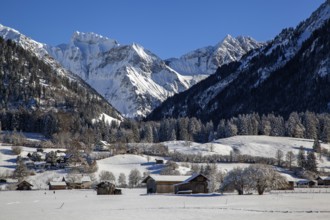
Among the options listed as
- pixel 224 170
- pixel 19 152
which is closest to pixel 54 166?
pixel 19 152

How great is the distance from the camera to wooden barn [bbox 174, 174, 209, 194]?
102800 mm

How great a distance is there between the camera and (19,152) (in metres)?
186

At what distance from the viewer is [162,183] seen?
108562 millimetres

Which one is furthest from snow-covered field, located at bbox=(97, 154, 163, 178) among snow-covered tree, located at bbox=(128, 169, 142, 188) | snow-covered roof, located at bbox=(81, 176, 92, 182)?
snow-covered roof, located at bbox=(81, 176, 92, 182)

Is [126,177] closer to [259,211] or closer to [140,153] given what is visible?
[140,153]

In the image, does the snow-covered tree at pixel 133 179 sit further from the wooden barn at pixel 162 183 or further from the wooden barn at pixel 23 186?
the wooden barn at pixel 162 183

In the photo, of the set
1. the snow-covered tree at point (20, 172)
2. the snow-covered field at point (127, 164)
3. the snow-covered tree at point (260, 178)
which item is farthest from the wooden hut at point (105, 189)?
the snow-covered tree at point (20, 172)

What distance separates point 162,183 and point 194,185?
866cm

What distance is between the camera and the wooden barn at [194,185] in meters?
103

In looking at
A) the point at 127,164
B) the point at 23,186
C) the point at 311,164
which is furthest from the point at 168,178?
the point at 311,164

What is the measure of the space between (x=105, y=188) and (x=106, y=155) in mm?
87319

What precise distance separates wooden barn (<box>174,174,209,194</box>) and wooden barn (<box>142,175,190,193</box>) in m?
5.15

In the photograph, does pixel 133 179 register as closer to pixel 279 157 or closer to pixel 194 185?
pixel 194 185

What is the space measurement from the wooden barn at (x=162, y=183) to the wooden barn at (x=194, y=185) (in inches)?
203
